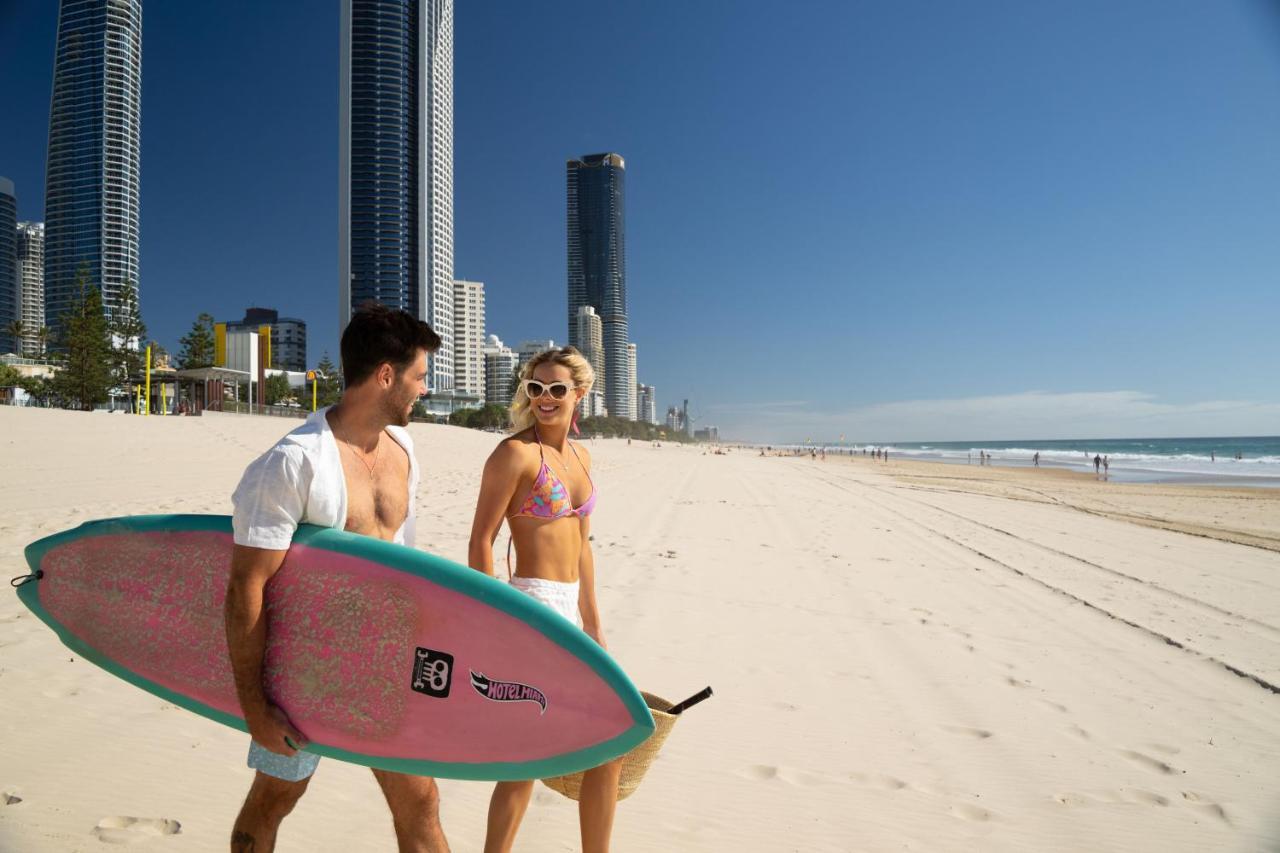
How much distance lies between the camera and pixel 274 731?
1487 millimetres

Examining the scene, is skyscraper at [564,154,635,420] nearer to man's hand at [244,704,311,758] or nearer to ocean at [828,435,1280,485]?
ocean at [828,435,1280,485]

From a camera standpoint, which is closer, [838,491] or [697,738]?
[697,738]

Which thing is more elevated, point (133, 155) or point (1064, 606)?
point (133, 155)

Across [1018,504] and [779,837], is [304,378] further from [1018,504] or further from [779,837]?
[779,837]

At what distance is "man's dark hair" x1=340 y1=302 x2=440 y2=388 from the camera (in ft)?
5.22

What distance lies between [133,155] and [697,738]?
89.1 meters

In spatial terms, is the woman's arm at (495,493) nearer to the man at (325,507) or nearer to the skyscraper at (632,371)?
the man at (325,507)

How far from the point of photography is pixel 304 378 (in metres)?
95.9

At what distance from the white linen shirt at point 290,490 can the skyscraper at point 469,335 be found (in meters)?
137

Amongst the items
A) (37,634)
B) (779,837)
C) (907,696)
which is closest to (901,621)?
(907,696)

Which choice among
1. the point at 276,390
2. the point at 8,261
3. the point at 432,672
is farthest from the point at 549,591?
the point at 8,261

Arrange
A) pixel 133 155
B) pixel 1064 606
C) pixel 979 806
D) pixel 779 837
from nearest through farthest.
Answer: pixel 779 837 < pixel 979 806 < pixel 1064 606 < pixel 133 155

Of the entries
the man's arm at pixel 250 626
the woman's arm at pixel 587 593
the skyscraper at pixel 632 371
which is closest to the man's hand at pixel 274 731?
the man's arm at pixel 250 626

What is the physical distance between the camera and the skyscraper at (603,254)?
16562 cm
